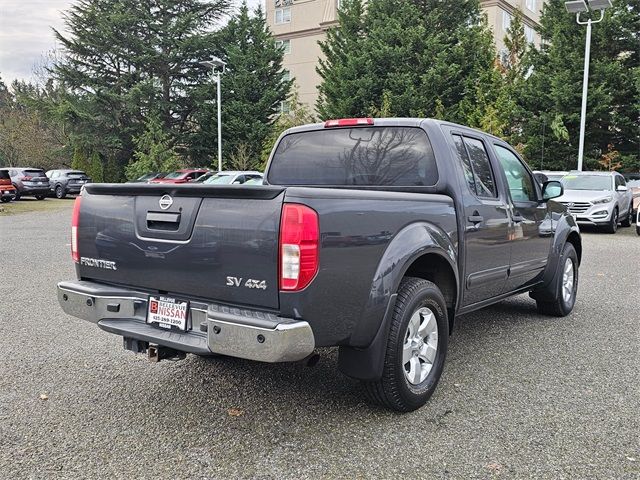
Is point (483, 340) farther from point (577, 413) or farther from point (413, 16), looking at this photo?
point (413, 16)

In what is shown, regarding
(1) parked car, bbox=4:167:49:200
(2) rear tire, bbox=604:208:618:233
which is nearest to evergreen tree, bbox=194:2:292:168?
(1) parked car, bbox=4:167:49:200

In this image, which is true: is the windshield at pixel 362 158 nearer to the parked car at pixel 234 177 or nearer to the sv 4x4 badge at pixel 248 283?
the sv 4x4 badge at pixel 248 283

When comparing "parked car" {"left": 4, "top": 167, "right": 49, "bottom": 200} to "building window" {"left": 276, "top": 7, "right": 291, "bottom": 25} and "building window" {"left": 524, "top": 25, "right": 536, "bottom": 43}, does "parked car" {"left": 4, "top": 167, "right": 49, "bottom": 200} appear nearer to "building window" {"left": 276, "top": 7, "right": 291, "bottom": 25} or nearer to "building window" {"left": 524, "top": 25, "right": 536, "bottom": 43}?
"building window" {"left": 276, "top": 7, "right": 291, "bottom": 25}

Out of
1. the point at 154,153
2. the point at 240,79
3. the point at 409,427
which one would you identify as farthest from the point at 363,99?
A: the point at 409,427

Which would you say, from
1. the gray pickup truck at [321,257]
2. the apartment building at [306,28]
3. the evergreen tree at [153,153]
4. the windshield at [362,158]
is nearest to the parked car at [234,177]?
the evergreen tree at [153,153]

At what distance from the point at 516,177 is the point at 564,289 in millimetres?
1562

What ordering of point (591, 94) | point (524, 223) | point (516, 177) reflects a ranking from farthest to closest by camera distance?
1. point (591, 94)
2. point (516, 177)
3. point (524, 223)

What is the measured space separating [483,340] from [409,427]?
2.06 meters

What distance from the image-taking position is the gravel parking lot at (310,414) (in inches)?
116

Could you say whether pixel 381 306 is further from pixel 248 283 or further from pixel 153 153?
pixel 153 153

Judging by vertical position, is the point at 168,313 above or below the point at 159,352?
above

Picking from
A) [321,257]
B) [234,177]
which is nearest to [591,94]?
[234,177]

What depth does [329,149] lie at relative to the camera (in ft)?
14.8

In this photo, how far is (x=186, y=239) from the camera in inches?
124
